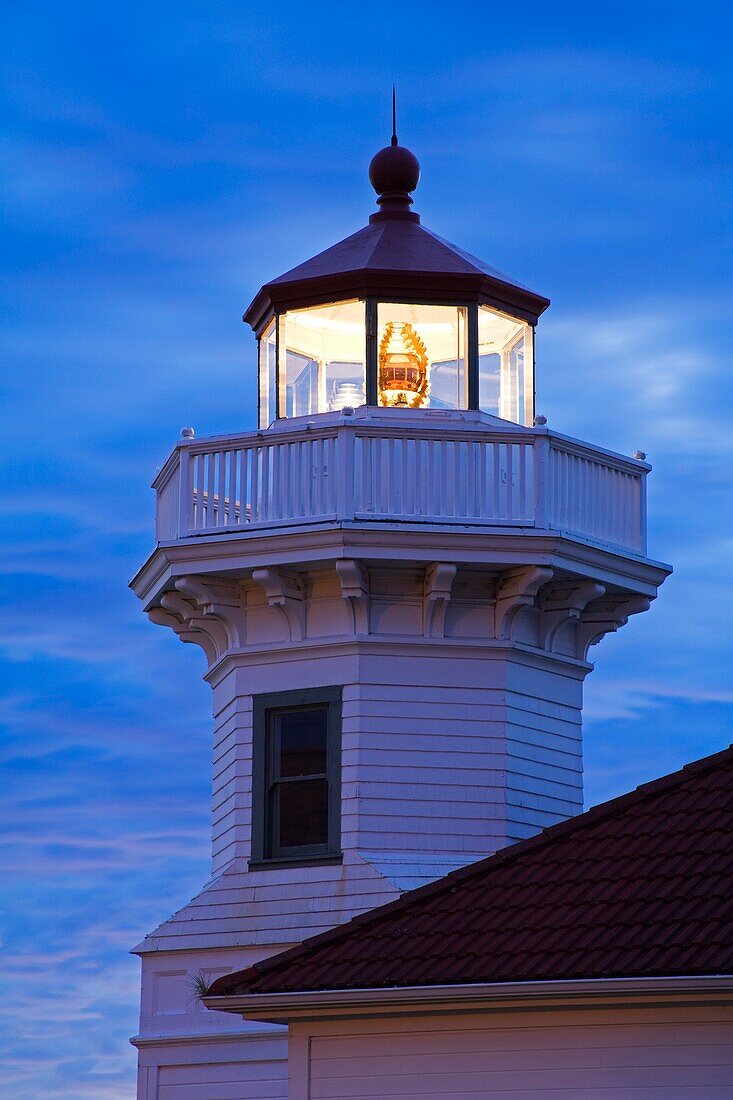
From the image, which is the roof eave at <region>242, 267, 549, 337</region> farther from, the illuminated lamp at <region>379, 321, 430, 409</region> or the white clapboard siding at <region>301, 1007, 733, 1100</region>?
the white clapboard siding at <region>301, 1007, 733, 1100</region>

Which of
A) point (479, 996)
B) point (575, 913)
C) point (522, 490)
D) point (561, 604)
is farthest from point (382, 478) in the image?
point (479, 996)

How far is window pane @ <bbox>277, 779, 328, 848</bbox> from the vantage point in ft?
60.8

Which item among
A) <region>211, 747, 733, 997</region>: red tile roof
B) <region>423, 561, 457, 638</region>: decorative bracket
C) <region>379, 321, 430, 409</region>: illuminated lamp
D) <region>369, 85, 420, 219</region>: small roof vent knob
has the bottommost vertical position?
<region>211, 747, 733, 997</region>: red tile roof

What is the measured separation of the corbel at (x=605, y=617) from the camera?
1989 centimetres

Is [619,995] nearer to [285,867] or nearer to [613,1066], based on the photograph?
[613,1066]

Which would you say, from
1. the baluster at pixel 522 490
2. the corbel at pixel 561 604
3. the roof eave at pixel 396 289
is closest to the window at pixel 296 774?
the corbel at pixel 561 604

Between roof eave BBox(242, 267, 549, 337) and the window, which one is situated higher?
roof eave BBox(242, 267, 549, 337)

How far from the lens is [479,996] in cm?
1370

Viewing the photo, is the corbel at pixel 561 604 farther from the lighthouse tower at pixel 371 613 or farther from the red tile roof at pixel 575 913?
the red tile roof at pixel 575 913

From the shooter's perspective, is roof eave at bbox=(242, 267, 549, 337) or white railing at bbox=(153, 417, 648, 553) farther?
roof eave at bbox=(242, 267, 549, 337)

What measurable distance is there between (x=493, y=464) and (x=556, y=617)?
1.68 meters

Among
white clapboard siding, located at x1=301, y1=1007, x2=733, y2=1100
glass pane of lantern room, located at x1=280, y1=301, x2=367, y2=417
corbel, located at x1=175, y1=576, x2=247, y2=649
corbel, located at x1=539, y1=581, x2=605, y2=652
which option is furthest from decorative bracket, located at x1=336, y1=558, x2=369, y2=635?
white clapboard siding, located at x1=301, y1=1007, x2=733, y2=1100

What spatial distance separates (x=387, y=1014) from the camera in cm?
1430

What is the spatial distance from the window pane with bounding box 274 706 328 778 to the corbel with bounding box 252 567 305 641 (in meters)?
0.68
